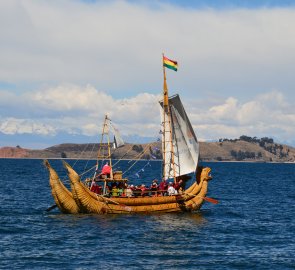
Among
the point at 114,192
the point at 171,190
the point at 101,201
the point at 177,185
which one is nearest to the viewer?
the point at 101,201

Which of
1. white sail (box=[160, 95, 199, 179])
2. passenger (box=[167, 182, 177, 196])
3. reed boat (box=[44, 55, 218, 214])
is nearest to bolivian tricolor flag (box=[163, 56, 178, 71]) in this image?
reed boat (box=[44, 55, 218, 214])

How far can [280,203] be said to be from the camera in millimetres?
75062

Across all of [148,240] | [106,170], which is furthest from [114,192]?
[148,240]

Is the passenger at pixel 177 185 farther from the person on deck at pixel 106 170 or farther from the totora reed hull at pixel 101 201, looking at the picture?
the person on deck at pixel 106 170

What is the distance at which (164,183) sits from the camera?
5844 cm

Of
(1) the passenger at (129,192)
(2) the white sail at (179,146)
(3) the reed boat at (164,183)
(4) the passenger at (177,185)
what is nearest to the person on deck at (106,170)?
(3) the reed boat at (164,183)

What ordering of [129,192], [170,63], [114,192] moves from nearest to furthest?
[114,192] < [129,192] < [170,63]

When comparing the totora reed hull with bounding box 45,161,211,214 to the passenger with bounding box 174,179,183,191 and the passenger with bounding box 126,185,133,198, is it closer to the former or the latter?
the passenger with bounding box 126,185,133,198

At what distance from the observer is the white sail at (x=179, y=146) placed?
200 ft

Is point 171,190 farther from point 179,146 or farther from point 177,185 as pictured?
point 179,146

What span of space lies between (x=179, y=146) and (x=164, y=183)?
196 inches

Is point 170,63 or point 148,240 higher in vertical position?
point 170,63

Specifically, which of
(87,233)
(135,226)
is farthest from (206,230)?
(87,233)

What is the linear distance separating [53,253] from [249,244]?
13.7 metres
